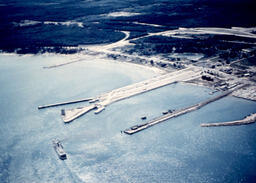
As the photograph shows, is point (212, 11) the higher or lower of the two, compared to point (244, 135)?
higher

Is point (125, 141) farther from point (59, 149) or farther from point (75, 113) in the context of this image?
point (75, 113)

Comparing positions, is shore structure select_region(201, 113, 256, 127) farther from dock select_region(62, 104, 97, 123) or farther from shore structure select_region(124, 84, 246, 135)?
dock select_region(62, 104, 97, 123)

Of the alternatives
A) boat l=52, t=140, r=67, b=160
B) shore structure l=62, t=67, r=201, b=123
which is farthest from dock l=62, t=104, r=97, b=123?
boat l=52, t=140, r=67, b=160

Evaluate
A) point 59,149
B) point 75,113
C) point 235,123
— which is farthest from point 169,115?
point 59,149

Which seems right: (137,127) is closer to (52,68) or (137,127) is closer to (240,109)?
(240,109)

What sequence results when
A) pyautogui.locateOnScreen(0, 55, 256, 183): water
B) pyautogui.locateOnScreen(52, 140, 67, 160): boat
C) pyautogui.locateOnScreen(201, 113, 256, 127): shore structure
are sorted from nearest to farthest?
pyautogui.locateOnScreen(0, 55, 256, 183): water < pyautogui.locateOnScreen(52, 140, 67, 160): boat < pyautogui.locateOnScreen(201, 113, 256, 127): shore structure

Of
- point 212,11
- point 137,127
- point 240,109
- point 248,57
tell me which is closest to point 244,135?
point 240,109
